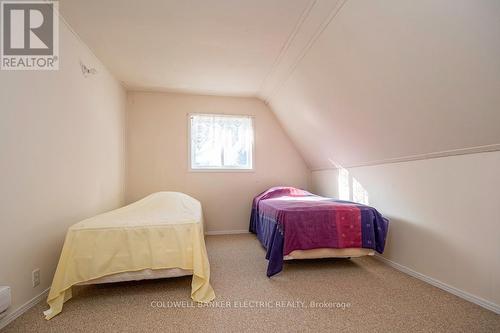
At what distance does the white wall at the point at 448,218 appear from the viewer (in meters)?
1.70

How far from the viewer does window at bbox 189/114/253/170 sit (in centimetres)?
412

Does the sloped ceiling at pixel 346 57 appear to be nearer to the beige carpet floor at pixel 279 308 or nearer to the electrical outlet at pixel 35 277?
the beige carpet floor at pixel 279 308

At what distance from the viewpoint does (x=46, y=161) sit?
6.31 ft

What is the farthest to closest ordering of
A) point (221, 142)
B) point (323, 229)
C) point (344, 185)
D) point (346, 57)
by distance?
point (221, 142)
point (344, 185)
point (323, 229)
point (346, 57)

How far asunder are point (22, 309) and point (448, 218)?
10.7ft

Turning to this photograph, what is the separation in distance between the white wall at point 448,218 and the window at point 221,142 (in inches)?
90.0

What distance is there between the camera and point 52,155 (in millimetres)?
1995

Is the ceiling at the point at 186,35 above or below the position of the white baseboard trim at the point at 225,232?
above

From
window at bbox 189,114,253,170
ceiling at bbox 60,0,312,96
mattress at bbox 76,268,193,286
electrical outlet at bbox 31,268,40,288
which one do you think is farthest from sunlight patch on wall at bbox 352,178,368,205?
electrical outlet at bbox 31,268,40,288

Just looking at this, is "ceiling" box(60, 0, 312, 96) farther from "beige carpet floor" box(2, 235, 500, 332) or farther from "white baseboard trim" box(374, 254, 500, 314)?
"white baseboard trim" box(374, 254, 500, 314)

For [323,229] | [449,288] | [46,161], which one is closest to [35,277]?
[46,161]

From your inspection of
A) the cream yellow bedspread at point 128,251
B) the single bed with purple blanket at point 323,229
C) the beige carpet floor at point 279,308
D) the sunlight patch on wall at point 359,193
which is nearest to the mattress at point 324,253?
the single bed with purple blanket at point 323,229

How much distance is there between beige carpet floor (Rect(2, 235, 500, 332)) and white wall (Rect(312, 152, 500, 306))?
18cm

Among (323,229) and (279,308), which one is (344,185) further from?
(279,308)
